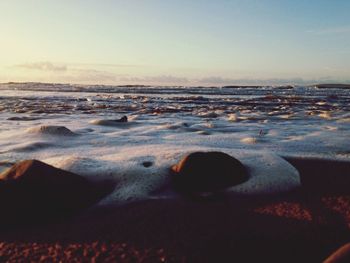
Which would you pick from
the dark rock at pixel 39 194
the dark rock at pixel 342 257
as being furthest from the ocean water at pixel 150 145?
the dark rock at pixel 342 257

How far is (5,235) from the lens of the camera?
8.19 ft

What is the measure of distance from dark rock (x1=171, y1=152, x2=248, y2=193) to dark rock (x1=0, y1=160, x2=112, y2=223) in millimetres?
782

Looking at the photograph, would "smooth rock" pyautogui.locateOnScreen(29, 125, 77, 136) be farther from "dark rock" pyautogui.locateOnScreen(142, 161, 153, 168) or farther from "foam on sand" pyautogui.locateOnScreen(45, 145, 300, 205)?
"dark rock" pyautogui.locateOnScreen(142, 161, 153, 168)

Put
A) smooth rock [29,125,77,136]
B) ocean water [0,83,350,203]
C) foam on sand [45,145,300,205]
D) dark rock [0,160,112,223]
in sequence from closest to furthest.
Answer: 1. dark rock [0,160,112,223]
2. foam on sand [45,145,300,205]
3. ocean water [0,83,350,203]
4. smooth rock [29,125,77,136]

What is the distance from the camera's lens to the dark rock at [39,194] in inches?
108

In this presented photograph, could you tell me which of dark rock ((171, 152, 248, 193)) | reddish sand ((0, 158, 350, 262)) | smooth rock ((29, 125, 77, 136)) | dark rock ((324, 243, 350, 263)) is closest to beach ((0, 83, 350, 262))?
reddish sand ((0, 158, 350, 262))

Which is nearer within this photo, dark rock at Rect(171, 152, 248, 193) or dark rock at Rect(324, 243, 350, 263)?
dark rock at Rect(324, 243, 350, 263)

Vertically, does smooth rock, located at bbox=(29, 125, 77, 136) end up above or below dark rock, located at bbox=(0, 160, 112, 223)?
below

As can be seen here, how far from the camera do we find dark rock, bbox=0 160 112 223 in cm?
275

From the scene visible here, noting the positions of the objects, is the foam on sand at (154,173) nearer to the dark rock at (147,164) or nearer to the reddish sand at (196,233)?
the dark rock at (147,164)

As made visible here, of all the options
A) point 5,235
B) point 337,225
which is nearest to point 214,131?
point 337,225

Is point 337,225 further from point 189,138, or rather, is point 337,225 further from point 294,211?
point 189,138

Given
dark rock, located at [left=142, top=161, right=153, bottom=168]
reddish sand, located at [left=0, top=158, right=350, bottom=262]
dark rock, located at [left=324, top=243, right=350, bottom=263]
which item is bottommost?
dark rock, located at [left=142, top=161, right=153, bottom=168]

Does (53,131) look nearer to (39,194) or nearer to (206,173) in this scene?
(39,194)
